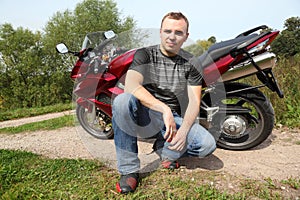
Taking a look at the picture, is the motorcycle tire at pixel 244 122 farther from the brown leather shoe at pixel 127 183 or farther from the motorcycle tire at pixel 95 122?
the motorcycle tire at pixel 95 122

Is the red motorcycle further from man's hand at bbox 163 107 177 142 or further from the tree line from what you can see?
the tree line

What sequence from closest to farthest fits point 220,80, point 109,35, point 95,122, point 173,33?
point 173,33 → point 220,80 → point 109,35 → point 95,122

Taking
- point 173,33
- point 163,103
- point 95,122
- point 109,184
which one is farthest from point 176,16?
point 95,122

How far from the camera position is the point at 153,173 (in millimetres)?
2102

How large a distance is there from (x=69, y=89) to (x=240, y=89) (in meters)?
21.2

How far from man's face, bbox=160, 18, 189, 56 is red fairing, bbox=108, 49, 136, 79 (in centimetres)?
49

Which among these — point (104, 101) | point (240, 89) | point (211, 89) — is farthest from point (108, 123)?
point (240, 89)

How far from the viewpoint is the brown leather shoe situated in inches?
71.1

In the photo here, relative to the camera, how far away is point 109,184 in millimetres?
1946

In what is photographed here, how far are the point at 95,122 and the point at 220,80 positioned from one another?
1729mm

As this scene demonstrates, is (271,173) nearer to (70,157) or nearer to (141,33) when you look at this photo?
(141,33)

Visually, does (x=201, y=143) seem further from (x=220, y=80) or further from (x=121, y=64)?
(x=121, y=64)

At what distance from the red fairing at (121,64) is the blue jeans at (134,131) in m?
0.59

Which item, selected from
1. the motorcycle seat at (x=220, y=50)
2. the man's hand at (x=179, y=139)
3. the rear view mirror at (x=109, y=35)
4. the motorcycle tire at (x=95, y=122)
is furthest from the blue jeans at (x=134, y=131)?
Answer: the rear view mirror at (x=109, y=35)
